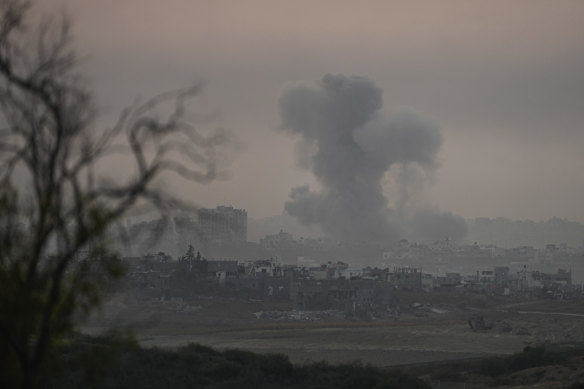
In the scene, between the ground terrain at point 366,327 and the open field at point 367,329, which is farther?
the ground terrain at point 366,327

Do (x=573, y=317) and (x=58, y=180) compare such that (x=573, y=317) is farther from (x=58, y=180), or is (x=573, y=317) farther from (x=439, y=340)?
(x=58, y=180)

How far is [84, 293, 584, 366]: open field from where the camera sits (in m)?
43.9

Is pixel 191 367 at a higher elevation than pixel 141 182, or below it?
below

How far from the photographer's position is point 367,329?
2420 inches

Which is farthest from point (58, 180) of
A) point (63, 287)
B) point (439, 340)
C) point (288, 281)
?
point (288, 281)

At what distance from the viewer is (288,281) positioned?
310ft

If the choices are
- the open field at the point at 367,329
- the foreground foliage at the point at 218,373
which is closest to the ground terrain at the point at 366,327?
the open field at the point at 367,329

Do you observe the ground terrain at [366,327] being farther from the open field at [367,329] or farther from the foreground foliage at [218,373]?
the foreground foliage at [218,373]

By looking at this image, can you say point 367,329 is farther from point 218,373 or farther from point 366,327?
point 218,373

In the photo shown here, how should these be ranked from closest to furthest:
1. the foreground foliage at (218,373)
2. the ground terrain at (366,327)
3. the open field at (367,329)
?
the foreground foliage at (218,373)
the open field at (367,329)
the ground terrain at (366,327)

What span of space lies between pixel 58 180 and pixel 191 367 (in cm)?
1849

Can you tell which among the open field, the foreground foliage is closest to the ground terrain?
the open field

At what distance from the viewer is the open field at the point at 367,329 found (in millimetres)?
43906

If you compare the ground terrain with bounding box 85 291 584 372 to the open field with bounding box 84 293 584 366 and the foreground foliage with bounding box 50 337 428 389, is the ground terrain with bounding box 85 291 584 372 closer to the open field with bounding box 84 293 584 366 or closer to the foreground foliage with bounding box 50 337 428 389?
the open field with bounding box 84 293 584 366
